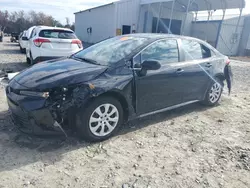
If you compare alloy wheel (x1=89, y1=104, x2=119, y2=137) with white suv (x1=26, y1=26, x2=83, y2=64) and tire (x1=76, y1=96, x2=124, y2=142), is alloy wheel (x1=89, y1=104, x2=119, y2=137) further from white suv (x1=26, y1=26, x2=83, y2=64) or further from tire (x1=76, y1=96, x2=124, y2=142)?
white suv (x1=26, y1=26, x2=83, y2=64)

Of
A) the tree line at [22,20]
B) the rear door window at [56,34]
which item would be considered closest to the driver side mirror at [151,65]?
the rear door window at [56,34]

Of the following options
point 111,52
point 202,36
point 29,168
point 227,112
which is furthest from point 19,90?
point 202,36

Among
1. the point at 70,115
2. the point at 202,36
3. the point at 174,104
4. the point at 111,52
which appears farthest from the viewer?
the point at 202,36

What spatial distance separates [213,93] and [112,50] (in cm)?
261

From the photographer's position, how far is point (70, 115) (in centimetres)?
309

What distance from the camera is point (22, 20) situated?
4328 centimetres

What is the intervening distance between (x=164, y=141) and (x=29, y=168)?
196 centimetres

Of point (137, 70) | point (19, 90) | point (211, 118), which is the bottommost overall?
point (211, 118)

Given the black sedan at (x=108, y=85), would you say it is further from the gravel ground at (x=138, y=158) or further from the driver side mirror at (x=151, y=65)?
the gravel ground at (x=138, y=158)

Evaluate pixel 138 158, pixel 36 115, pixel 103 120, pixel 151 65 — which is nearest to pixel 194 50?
pixel 151 65

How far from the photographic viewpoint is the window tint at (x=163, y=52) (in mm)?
3769

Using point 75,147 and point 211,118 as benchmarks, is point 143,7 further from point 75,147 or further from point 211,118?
point 75,147

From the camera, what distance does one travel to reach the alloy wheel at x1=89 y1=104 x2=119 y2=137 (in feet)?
10.7

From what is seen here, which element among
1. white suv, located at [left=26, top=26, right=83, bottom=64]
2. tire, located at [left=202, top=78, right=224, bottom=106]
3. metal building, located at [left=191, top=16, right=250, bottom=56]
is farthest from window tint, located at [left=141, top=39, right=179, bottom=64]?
metal building, located at [left=191, top=16, right=250, bottom=56]
